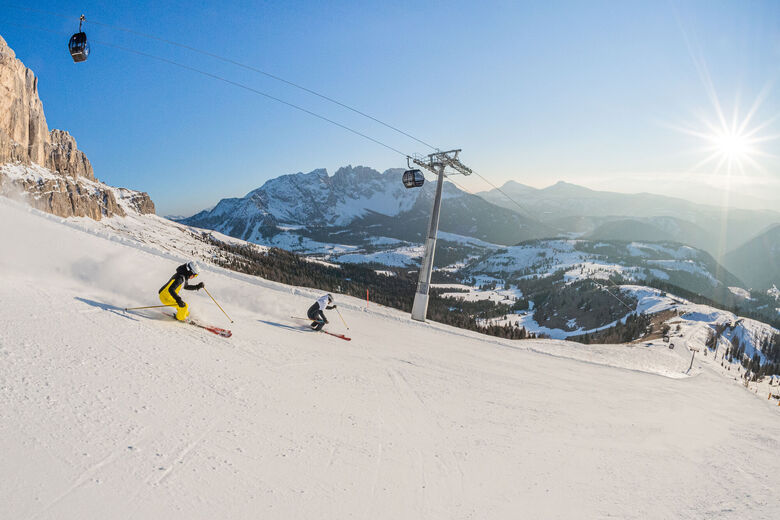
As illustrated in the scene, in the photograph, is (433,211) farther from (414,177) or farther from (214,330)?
(214,330)

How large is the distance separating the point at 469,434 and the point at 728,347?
5609 cm

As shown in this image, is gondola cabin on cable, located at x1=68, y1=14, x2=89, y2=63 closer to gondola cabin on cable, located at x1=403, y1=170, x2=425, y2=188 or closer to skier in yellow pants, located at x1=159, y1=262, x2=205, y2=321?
skier in yellow pants, located at x1=159, y1=262, x2=205, y2=321

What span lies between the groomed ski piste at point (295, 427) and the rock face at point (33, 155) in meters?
122

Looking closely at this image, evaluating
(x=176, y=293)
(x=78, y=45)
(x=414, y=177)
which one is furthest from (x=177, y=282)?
(x=414, y=177)

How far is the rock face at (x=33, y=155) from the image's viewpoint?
365 ft

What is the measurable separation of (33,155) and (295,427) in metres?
179

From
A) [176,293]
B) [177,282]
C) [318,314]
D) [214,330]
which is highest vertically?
[177,282]

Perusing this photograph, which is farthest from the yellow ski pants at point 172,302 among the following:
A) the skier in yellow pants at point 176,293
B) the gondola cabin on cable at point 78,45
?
the gondola cabin on cable at point 78,45

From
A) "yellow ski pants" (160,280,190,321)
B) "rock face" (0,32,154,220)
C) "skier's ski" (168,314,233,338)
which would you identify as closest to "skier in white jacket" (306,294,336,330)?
"skier's ski" (168,314,233,338)

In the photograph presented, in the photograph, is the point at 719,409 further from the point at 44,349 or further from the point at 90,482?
the point at 44,349

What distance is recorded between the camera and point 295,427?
6.70 m

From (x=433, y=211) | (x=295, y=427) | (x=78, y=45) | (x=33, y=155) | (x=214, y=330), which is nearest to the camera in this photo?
(x=295, y=427)

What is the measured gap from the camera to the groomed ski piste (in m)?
4.74

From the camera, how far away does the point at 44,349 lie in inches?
273
